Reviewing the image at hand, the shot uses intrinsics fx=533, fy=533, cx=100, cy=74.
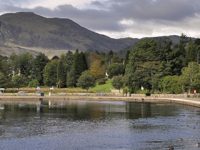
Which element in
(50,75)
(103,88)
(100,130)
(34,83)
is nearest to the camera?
(100,130)

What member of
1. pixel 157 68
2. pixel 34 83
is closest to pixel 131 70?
pixel 157 68

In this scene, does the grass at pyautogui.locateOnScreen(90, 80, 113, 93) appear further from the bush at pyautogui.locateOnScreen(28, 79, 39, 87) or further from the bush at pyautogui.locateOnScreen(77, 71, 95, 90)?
the bush at pyautogui.locateOnScreen(28, 79, 39, 87)

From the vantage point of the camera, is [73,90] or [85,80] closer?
[73,90]

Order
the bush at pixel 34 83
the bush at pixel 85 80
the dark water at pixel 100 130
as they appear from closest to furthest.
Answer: the dark water at pixel 100 130 < the bush at pixel 85 80 < the bush at pixel 34 83

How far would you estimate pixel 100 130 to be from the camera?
6456cm

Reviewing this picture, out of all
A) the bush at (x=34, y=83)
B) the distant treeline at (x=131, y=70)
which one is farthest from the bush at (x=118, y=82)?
the bush at (x=34, y=83)

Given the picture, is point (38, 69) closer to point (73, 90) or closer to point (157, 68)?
point (73, 90)

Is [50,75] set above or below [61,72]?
below

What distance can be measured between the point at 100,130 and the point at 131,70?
75921 mm

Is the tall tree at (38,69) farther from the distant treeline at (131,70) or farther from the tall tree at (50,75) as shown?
the tall tree at (50,75)

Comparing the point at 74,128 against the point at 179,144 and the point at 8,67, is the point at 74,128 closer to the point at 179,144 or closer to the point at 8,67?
the point at 179,144

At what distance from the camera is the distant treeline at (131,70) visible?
436ft

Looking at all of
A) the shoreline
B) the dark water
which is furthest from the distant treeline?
the dark water

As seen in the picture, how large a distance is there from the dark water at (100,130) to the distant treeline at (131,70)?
133ft
